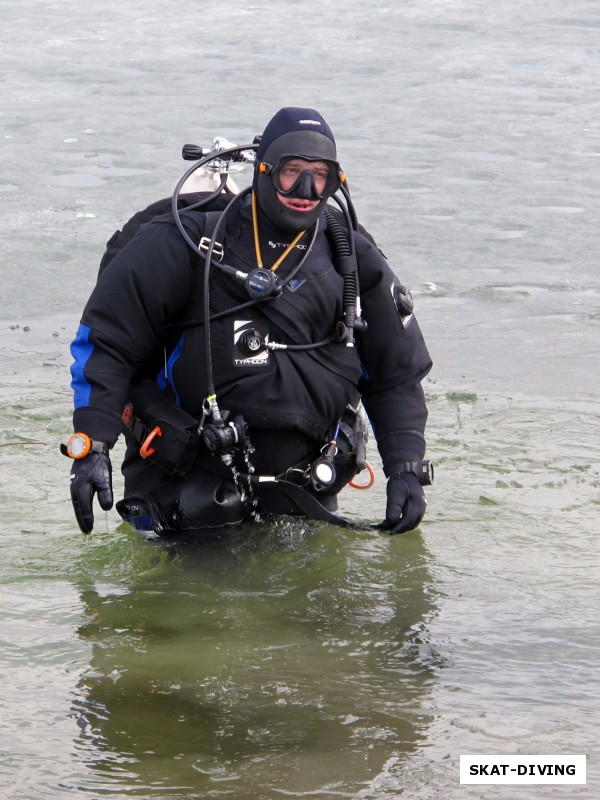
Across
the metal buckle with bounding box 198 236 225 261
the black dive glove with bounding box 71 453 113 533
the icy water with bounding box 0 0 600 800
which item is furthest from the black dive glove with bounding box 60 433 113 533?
the metal buckle with bounding box 198 236 225 261

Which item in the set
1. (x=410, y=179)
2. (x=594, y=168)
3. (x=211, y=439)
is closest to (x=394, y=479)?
(x=211, y=439)

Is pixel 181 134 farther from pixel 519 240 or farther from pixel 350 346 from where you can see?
pixel 350 346

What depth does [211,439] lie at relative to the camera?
3.89 metres

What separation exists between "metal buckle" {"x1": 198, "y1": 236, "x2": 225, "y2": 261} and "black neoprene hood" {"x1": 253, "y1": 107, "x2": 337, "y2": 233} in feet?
0.62

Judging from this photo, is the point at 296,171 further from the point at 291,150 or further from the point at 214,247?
the point at 214,247

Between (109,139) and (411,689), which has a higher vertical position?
(109,139)

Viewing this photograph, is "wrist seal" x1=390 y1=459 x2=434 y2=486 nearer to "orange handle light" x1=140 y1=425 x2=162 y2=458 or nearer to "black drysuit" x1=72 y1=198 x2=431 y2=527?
"black drysuit" x1=72 y1=198 x2=431 y2=527

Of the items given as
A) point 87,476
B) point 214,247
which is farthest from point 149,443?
point 214,247

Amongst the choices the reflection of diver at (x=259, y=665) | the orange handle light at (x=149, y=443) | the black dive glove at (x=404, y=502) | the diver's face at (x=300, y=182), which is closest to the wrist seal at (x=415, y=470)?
the black dive glove at (x=404, y=502)

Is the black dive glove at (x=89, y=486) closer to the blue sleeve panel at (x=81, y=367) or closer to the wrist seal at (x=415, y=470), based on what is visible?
the blue sleeve panel at (x=81, y=367)

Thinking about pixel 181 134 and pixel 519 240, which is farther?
pixel 181 134

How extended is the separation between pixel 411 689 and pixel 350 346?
1.14m

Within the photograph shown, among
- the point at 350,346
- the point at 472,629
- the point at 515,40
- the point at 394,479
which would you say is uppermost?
the point at 515,40

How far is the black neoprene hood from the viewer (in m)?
3.89
